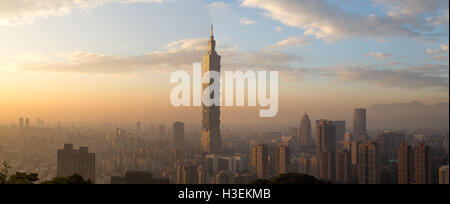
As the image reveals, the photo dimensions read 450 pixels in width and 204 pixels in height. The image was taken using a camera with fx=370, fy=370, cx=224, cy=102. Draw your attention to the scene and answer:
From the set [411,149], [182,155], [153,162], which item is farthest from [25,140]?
[411,149]

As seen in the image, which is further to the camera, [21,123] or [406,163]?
[21,123]

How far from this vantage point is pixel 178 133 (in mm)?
40406

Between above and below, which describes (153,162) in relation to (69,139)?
below

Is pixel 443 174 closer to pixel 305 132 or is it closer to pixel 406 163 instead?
pixel 406 163

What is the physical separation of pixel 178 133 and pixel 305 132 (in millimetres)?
13679

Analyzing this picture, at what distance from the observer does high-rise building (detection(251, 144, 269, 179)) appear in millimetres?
28375

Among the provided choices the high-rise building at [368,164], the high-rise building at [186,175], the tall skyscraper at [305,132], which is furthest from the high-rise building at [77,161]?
the tall skyscraper at [305,132]

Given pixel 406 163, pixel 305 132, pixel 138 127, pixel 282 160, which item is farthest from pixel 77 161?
pixel 305 132

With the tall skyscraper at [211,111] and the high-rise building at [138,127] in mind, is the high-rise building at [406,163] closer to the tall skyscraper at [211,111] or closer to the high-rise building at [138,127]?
the high-rise building at [138,127]

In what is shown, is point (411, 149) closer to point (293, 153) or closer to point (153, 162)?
point (293, 153)

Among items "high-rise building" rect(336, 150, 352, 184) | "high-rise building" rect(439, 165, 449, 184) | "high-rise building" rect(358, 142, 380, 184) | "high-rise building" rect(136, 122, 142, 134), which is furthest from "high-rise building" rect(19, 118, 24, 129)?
"high-rise building" rect(439, 165, 449, 184)

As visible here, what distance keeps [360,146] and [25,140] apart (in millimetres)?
22460

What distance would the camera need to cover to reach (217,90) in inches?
1887
